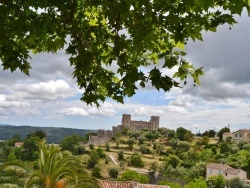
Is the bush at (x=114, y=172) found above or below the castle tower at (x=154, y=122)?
below

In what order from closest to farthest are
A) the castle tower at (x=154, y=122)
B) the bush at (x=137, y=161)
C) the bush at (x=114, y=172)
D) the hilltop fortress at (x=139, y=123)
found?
the bush at (x=114, y=172) → the bush at (x=137, y=161) → the hilltop fortress at (x=139, y=123) → the castle tower at (x=154, y=122)

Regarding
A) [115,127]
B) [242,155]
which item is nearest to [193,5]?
[242,155]

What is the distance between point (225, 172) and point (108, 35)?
67.4 metres

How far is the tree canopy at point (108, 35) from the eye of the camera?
399 cm

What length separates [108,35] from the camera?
529cm

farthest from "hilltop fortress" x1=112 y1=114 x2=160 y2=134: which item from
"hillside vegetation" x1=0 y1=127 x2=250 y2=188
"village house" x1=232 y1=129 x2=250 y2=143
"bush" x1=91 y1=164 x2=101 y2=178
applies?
"bush" x1=91 y1=164 x2=101 y2=178

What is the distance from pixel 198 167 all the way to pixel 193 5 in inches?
2804

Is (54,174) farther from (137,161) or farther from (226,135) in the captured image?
(226,135)

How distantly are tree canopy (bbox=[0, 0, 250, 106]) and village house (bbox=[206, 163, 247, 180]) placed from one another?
64546 mm

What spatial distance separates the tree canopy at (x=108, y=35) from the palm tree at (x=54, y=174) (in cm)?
1039

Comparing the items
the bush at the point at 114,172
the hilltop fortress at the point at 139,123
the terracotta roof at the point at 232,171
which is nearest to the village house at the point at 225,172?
the terracotta roof at the point at 232,171

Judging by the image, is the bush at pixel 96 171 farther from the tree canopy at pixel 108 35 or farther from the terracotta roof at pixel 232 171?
the tree canopy at pixel 108 35

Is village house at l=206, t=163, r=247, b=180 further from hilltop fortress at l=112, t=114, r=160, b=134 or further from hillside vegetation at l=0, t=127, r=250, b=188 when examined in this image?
hilltop fortress at l=112, t=114, r=160, b=134

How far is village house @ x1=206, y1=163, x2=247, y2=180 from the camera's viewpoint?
66250 mm
